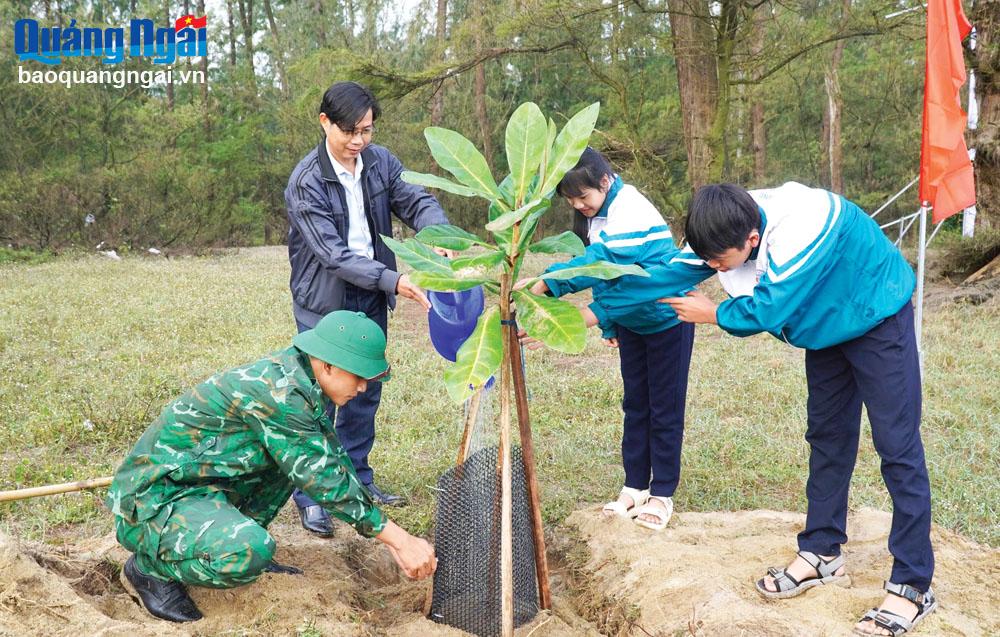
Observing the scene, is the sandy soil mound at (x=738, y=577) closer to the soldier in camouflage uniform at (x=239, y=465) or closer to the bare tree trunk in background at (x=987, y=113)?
the soldier in camouflage uniform at (x=239, y=465)

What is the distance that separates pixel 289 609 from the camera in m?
2.65

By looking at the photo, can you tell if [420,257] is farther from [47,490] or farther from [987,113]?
[987,113]

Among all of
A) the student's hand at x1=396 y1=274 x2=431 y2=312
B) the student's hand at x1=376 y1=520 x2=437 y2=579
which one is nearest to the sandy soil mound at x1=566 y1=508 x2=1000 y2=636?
the student's hand at x1=376 y1=520 x2=437 y2=579

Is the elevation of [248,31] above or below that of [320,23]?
above

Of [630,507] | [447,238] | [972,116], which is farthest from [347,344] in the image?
[972,116]

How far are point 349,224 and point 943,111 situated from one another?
3475 millimetres

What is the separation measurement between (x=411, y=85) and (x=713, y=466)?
774 centimetres

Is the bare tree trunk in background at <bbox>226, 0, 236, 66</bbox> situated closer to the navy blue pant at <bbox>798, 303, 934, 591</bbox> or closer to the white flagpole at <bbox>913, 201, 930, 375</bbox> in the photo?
the white flagpole at <bbox>913, 201, 930, 375</bbox>

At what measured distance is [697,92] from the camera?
9.73m

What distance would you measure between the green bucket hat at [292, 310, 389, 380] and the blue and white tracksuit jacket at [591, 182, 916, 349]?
3.51 ft

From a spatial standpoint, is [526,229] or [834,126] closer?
[526,229]

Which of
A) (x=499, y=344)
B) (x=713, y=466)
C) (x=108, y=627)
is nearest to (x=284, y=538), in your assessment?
(x=108, y=627)

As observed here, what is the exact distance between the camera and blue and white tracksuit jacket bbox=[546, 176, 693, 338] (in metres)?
3.02

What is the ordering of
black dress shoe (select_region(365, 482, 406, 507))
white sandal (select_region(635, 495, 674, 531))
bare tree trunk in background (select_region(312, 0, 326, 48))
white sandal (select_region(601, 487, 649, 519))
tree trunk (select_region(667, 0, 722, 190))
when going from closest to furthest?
white sandal (select_region(635, 495, 674, 531)), white sandal (select_region(601, 487, 649, 519)), black dress shoe (select_region(365, 482, 406, 507)), tree trunk (select_region(667, 0, 722, 190)), bare tree trunk in background (select_region(312, 0, 326, 48))
